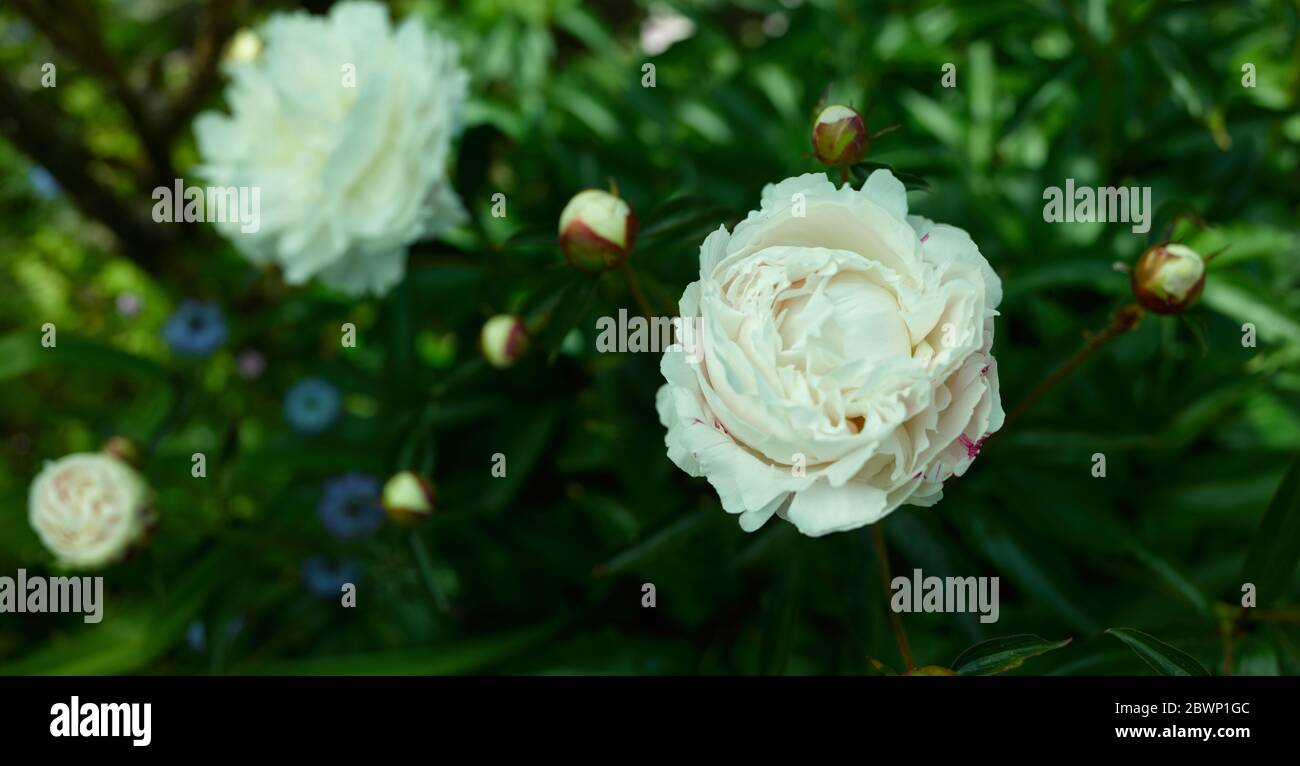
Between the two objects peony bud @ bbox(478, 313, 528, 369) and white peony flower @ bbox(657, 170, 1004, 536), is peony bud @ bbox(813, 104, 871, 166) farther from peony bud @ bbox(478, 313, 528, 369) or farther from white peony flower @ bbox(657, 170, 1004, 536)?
peony bud @ bbox(478, 313, 528, 369)

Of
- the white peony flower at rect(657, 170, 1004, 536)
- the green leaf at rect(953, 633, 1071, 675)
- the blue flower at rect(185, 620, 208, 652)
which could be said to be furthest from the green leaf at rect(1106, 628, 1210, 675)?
the blue flower at rect(185, 620, 208, 652)

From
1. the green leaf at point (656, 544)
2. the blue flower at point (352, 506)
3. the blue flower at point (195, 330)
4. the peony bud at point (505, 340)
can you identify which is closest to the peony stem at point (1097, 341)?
the green leaf at point (656, 544)

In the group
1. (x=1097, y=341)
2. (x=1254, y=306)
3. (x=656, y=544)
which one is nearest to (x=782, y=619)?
(x=656, y=544)
